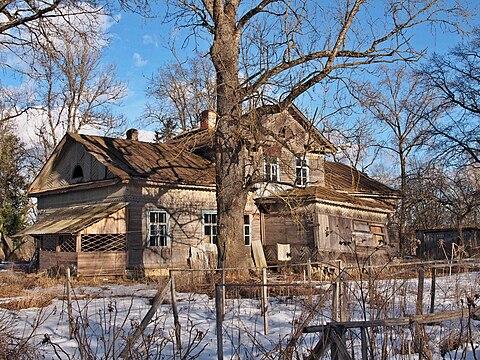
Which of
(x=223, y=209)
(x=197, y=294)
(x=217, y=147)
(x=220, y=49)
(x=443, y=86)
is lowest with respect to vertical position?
(x=197, y=294)

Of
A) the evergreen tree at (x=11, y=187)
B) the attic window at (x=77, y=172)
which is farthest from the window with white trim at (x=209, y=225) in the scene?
the evergreen tree at (x=11, y=187)

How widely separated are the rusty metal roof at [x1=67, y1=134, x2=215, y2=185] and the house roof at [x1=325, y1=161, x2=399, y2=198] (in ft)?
22.0

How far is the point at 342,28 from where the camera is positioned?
16875mm

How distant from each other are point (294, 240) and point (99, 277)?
798cm

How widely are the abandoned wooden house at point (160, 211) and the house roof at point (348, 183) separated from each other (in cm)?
118

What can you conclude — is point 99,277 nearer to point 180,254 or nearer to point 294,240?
point 180,254

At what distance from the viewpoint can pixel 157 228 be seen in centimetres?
2212

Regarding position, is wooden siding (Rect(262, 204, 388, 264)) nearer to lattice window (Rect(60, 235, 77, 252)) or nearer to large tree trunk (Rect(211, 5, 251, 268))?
large tree trunk (Rect(211, 5, 251, 268))

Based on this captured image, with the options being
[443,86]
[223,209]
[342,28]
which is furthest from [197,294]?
[443,86]

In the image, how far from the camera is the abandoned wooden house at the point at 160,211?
20.6 metres

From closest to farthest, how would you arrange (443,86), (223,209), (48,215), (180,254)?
(223,209)
(180,254)
(48,215)
(443,86)

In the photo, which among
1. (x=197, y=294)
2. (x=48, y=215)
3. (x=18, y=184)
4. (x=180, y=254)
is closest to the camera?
(x=197, y=294)


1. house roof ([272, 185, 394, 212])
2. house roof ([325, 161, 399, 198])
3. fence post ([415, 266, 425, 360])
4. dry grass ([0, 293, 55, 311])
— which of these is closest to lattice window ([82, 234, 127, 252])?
house roof ([272, 185, 394, 212])

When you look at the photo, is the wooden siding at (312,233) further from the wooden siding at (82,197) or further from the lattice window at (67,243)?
the lattice window at (67,243)
